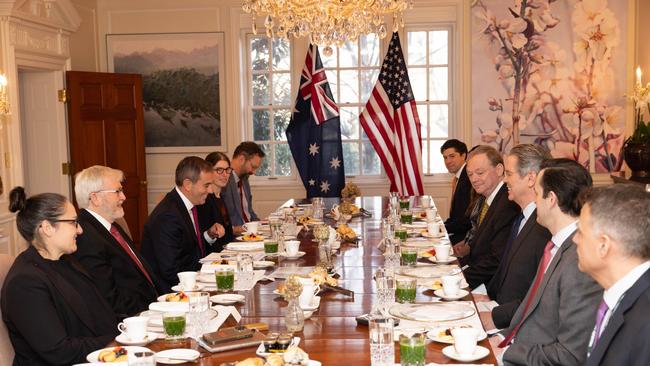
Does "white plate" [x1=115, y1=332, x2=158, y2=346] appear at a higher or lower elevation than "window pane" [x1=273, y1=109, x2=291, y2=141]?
lower

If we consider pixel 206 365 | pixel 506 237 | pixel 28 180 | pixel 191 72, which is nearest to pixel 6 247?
pixel 28 180

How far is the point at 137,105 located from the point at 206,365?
675 centimetres

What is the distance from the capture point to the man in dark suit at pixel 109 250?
3.78m

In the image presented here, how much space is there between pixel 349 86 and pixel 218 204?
3683 mm

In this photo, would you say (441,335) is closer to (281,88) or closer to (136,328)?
(136,328)

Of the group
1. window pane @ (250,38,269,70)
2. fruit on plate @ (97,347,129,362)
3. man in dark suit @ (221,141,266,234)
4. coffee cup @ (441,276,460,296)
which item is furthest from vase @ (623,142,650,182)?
fruit on plate @ (97,347,129,362)

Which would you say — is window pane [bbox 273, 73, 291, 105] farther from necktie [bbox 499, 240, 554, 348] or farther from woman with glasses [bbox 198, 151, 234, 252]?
necktie [bbox 499, 240, 554, 348]

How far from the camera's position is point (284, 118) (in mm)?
9547

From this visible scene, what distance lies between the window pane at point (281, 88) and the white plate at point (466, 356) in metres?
7.11

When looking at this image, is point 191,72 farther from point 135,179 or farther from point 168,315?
point 168,315

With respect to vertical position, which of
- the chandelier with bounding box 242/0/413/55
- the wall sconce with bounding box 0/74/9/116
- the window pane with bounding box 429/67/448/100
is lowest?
the wall sconce with bounding box 0/74/9/116

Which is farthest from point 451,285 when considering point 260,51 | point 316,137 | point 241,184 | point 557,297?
point 260,51

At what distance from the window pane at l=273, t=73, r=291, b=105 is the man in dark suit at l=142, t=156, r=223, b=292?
14.2ft

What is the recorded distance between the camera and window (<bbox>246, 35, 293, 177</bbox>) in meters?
9.38
